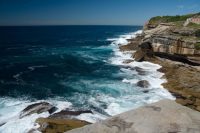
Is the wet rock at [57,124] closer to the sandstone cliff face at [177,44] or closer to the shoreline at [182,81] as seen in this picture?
the shoreline at [182,81]

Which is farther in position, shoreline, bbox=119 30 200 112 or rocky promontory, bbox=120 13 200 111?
rocky promontory, bbox=120 13 200 111

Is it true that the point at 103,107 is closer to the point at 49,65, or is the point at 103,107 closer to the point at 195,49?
the point at 195,49

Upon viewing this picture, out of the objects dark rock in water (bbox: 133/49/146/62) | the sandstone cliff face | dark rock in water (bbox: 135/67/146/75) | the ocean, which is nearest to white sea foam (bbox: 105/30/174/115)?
the ocean

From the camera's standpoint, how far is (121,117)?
336 inches

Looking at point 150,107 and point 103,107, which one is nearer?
point 150,107

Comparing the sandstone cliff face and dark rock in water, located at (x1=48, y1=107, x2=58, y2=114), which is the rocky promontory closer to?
the sandstone cliff face

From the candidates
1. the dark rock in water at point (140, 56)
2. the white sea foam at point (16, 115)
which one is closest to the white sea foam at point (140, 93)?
the dark rock in water at point (140, 56)

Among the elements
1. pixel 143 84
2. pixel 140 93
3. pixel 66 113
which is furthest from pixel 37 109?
pixel 143 84

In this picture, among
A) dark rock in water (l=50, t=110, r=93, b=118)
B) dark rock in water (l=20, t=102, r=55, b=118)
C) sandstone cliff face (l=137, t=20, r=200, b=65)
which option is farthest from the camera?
sandstone cliff face (l=137, t=20, r=200, b=65)

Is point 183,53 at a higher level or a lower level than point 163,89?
higher

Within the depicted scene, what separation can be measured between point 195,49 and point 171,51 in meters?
4.90

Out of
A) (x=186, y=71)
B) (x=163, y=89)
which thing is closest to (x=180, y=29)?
(x=186, y=71)

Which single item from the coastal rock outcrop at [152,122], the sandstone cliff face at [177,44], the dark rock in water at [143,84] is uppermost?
the coastal rock outcrop at [152,122]

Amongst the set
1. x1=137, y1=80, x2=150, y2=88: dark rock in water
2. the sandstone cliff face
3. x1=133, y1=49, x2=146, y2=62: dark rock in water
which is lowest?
x1=137, y1=80, x2=150, y2=88: dark rock in water
